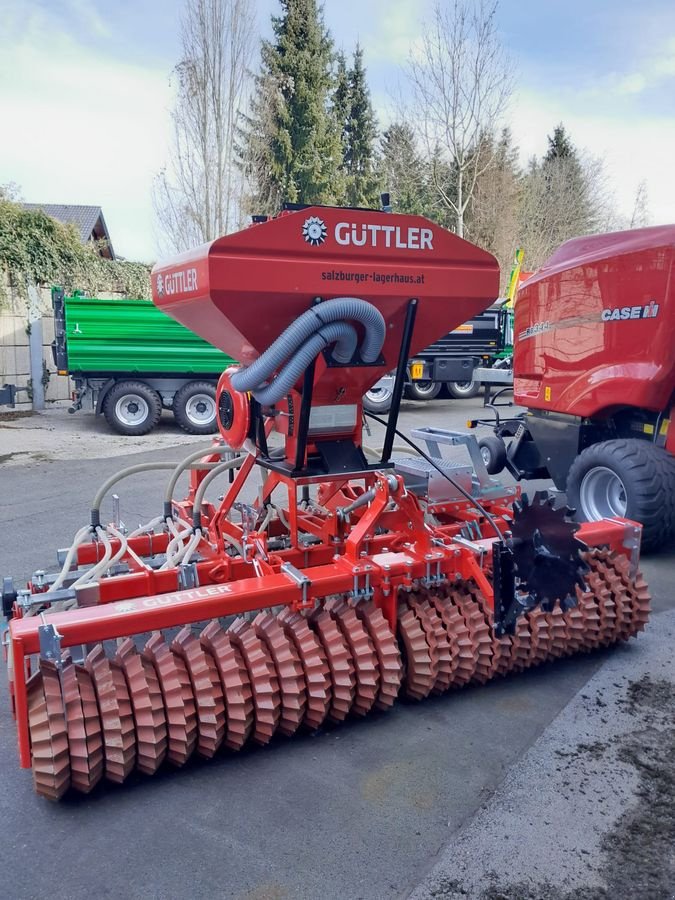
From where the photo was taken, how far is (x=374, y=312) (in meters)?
2.92

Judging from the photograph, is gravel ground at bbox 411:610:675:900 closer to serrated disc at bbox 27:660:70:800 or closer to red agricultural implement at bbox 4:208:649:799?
red agricultural implement at bbox 4:208:649:799

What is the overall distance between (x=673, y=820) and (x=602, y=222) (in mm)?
31819

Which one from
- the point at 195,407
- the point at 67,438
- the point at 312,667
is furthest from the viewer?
the point at 195,407

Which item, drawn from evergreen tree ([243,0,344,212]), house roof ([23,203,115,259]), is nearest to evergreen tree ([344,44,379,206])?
evergreen tree ([243,0,344,212])

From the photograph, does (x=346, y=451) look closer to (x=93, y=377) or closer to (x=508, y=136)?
(x=93, y=377)

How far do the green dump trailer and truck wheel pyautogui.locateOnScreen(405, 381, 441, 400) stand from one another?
14.8 feet

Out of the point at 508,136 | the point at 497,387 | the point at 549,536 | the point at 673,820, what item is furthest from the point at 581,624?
the point at 508,136

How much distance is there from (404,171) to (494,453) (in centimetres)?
2054

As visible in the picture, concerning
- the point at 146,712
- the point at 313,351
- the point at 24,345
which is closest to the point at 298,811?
the point at 146,712

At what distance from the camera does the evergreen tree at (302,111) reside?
2319cm

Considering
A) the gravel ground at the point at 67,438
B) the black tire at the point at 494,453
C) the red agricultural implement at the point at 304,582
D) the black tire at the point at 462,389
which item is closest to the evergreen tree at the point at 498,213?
the black tire at the point at 462,389

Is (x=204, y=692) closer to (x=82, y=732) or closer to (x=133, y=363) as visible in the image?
(x=82, y=732)

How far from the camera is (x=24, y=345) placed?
13195 millimetres

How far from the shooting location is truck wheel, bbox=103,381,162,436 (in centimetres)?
1067
